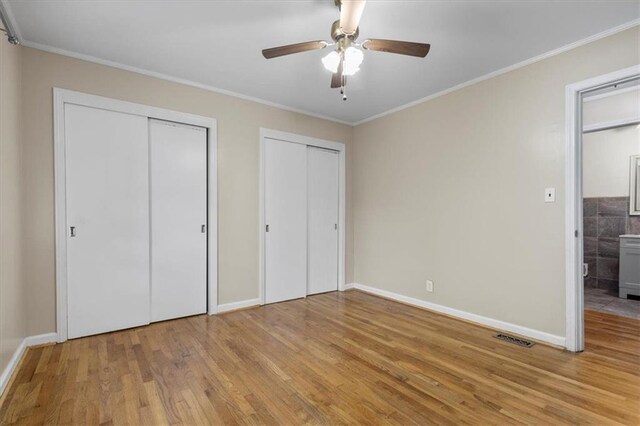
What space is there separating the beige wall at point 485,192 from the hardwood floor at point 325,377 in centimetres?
49

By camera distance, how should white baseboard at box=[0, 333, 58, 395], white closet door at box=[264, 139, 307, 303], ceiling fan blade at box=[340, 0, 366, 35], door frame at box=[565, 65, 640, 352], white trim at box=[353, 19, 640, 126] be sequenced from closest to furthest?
ceiling fan blade at box=[340, 0, 366, 35] → white baseboard at box=[0, 333, 58, 395] → white trim at box=[353, 19, 640, 126] → door frame at box=[565, 65, 640, 352] → white closet door at box=[264, 139, 307, 303]

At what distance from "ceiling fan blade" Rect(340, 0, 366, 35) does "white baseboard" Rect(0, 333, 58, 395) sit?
10.2ft

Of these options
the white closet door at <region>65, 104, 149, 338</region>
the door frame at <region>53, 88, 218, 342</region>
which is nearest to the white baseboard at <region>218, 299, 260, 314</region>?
the white closet door at <region>65, 104, 149, 338</region>

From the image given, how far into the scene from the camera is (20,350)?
244 centimetres

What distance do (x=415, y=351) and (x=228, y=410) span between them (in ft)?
5.06

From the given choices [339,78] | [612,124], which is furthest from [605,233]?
[339,78]

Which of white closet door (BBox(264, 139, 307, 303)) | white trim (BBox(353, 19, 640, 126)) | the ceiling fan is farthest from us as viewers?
white closet door (BBox(264, 139, 307, 303))

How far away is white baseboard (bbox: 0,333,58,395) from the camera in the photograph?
205 cm

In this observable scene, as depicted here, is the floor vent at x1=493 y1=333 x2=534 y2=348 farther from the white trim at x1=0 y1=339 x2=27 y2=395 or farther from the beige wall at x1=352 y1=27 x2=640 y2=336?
the white trim at x1=0 y1=339 x2=27 y2=395

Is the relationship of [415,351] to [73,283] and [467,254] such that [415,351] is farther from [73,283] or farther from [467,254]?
[73,283]

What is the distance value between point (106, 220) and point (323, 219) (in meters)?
2.64

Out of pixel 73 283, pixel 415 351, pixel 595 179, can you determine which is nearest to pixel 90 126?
pixel 73 283

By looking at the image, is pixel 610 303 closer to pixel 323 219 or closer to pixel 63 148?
pixel 323 219

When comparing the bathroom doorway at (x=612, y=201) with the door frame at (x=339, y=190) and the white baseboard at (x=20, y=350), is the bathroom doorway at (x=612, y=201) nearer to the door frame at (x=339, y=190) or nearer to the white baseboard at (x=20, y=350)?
the door frame at (x=339, y=190)
